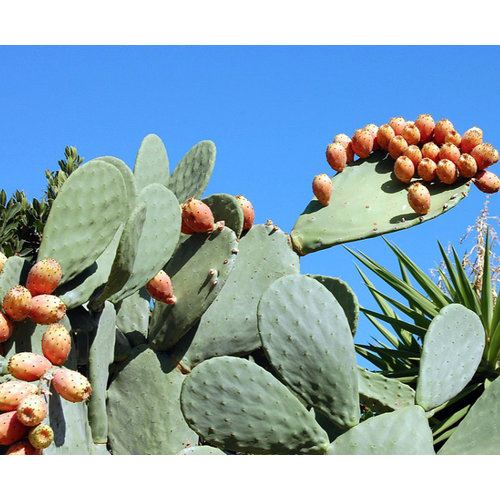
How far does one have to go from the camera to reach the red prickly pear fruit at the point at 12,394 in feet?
7.00

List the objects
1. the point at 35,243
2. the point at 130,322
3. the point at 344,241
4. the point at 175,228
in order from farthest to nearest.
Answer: the point at 35,243
the point at 344,241
the point at 130,322
the point at 175,228

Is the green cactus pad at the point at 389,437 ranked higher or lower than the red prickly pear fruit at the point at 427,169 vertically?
lower

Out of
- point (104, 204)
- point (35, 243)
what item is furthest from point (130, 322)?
point (35, 243)

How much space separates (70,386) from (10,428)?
0.19m

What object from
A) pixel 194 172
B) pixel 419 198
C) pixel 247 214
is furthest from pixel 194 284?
pixel 419 198

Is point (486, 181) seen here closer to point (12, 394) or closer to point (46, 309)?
point (46, 309)

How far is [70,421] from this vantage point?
7.73ft

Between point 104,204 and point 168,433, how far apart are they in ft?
2.53

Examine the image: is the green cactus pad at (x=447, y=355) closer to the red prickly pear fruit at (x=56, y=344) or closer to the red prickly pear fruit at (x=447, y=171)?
the red prickly pear fruit at (x=447, y=171)

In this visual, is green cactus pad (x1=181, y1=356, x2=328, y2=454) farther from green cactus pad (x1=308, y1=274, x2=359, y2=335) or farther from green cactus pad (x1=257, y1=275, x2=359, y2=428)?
green cactus pad (x1=308, y1=274, x2=359, y2=335)

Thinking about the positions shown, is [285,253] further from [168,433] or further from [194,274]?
[168,433]

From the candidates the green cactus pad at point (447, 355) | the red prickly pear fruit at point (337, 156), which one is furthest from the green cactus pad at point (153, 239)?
the red prickly pear fruit at point (337, 156)

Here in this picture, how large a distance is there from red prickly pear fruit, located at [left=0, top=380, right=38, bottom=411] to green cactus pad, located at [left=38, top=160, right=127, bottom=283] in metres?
0.40

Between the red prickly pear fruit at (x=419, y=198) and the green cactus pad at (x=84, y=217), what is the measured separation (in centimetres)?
123
